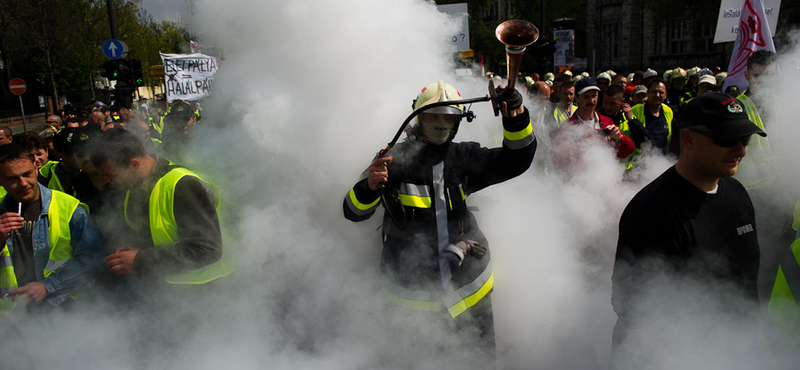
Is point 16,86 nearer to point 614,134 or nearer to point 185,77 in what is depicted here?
point 185,77

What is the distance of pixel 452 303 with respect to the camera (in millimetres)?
2426

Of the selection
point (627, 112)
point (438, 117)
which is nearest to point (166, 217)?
point (438, 117)

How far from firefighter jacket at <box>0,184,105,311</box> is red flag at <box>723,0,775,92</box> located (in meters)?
4.59

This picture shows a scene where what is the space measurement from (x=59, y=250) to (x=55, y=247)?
0.9 inches

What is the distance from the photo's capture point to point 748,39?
14.0 ft

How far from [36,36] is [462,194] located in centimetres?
2749

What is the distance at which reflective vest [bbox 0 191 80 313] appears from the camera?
2523 millimetres

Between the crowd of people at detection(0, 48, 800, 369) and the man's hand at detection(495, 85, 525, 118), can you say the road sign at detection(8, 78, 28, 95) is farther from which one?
the man's hand at detection(495, 85, 525, 118)

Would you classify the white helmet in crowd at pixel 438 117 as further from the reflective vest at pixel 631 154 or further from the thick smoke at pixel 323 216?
the reflective vest at pixel 631 154

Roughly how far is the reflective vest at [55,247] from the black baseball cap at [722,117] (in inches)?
114

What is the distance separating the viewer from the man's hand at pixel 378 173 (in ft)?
7.64

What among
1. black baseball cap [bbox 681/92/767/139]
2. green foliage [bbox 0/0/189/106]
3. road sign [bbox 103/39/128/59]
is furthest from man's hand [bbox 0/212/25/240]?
green foliage [bbox 0/0/189/106]

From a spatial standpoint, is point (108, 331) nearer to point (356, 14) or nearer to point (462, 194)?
point (462, 194)

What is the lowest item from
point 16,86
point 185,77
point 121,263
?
point 16,86
